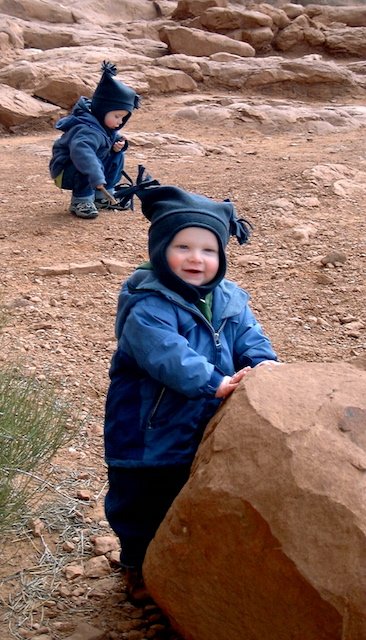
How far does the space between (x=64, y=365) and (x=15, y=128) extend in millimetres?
6761

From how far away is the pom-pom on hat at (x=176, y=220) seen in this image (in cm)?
240

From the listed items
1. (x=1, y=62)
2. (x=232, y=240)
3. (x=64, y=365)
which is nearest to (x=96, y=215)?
(x=232, y=240)

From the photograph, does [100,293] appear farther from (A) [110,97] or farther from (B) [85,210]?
(A) [110,97]

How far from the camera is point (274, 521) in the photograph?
6.12 feet

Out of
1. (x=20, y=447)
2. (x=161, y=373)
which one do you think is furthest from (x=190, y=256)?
(x=20, y=447)

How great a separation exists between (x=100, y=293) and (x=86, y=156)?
5.63ft

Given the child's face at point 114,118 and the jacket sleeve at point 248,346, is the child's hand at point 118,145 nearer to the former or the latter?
the child's face at point 114,118

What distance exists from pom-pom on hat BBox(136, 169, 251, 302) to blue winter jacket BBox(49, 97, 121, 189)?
4049 mm

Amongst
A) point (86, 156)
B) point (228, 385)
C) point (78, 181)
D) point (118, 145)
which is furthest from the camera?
point (118, 145)

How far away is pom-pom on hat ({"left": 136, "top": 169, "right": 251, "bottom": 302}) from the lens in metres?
2.40

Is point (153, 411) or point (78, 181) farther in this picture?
point (78, 181)

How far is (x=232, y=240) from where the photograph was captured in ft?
19.8

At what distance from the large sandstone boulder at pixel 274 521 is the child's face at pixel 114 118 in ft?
15.7

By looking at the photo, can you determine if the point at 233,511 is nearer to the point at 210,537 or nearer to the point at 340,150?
the point at 210,537
